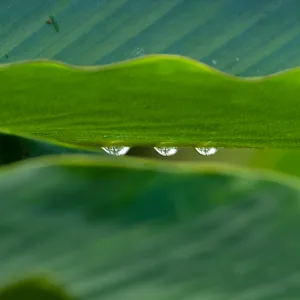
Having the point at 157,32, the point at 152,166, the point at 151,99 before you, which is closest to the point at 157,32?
the point at 157,32

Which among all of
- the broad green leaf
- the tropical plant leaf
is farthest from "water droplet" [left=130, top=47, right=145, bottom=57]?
the broad green leaf

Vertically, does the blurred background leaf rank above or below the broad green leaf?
above

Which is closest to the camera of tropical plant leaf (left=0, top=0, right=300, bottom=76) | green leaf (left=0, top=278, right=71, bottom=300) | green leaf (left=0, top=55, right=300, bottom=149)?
green leaf (left=0, top=278, right=71, bottom=300)

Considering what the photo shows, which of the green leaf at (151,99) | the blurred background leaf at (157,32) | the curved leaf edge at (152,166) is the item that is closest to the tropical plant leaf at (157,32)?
the blurred background leaf at (157,32)

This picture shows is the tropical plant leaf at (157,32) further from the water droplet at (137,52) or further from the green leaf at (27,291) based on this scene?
the green leaf at (27,291)

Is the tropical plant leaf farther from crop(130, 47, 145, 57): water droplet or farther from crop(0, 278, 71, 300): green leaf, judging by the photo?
crop(0, 278, 71, 300): green leaf

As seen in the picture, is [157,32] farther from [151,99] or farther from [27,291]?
[27,291]

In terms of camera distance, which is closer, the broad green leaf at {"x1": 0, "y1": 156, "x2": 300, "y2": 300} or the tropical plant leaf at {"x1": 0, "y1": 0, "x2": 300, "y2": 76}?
the broad green leaf at {"x1": 0, "y1": 156, "x2": 300, "y2": 300}
